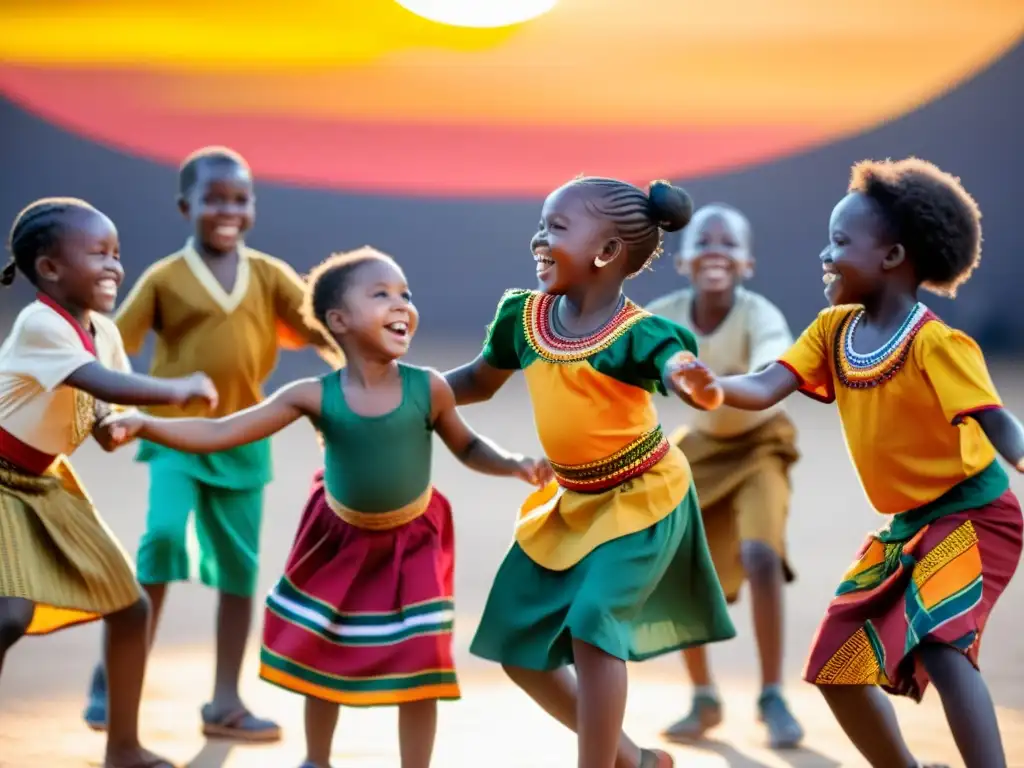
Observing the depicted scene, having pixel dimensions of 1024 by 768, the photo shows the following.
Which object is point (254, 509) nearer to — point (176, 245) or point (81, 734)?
point (81, 734)

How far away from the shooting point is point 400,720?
385 cm

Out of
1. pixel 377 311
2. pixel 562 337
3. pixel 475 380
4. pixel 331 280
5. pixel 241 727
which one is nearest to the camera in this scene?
pixel 562 337

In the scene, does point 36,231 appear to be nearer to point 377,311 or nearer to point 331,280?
point 331,280

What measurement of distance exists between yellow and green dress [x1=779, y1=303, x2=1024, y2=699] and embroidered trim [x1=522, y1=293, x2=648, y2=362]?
0.45 meters

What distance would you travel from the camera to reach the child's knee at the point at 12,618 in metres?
3.78

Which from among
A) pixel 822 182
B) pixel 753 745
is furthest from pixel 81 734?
pixel 822 182

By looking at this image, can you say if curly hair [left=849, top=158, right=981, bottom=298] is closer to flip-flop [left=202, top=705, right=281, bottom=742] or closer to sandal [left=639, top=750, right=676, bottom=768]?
sandal [left=639, top=750, right=676, bottom=768]

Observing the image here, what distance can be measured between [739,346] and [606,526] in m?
1.81

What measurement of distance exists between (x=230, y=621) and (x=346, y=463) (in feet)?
4.41

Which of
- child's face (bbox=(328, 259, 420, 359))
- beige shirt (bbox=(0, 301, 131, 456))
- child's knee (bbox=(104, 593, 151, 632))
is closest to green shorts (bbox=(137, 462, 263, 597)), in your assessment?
child's knee (bbox=(104, 593, 151, 632))

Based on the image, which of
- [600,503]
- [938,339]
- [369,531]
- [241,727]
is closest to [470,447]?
[369,531]

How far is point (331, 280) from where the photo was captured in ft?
12.9

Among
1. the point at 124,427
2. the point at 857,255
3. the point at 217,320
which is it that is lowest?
the point at 124,427

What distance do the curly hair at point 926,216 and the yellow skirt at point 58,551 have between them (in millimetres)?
2186
